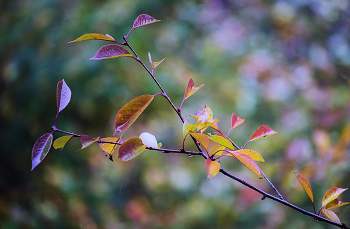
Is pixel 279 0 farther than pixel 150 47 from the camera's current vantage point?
Yes

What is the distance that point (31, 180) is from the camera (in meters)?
1.17

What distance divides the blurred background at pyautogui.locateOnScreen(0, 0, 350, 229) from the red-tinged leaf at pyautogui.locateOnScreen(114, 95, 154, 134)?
79 centimetres

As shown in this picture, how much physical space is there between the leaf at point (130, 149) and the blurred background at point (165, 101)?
79 cm

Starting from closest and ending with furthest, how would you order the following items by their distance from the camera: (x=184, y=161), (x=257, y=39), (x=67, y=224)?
(x=67, y=224) → (x=184, y=161) → (x=257, y=39)

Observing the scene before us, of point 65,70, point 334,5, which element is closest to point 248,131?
point 334,5

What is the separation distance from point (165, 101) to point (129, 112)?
0.92 metres

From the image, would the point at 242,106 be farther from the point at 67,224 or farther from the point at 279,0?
the point at 67,224

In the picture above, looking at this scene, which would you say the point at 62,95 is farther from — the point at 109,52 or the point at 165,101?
the point at 165,101

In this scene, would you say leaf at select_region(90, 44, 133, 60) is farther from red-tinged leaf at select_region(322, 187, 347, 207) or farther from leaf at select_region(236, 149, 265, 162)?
red-tinged leaf at select_region(322, 187, 347, 207)

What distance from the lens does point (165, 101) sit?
3.85 ft

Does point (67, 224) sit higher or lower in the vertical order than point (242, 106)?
lower

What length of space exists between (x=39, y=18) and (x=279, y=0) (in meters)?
1.40

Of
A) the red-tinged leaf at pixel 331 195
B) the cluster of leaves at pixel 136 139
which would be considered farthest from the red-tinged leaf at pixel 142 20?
the red-tinged leaf at pixel 331 195

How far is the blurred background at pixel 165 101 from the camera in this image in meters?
1.05
